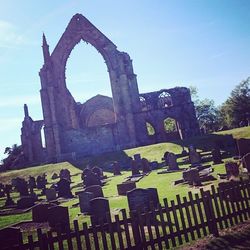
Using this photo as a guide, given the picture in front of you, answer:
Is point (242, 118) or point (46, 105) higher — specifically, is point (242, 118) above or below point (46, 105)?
below

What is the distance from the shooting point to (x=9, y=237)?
6.33 meters

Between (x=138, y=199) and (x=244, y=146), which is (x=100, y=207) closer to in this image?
(x=138, y=199)

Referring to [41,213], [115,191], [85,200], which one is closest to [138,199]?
[85,200]

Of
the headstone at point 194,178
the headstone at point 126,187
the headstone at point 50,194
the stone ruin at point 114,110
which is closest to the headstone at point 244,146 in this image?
the headstone at point 194,178

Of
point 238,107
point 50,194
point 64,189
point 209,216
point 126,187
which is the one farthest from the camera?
point 238,107

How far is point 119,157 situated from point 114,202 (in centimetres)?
1739

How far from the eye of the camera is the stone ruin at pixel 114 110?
114ft

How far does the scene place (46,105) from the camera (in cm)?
3534

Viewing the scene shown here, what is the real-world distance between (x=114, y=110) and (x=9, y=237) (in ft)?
101

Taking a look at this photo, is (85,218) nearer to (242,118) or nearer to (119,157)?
(119,157)

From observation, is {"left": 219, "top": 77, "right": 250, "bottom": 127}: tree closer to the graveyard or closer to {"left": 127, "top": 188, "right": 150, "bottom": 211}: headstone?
the graveyard

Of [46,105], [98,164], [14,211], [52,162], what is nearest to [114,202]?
[14,211]

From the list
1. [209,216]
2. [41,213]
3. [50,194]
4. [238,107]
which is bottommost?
[209,216]

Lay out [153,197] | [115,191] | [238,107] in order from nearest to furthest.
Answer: [153,197], [115,191], [238,107]
